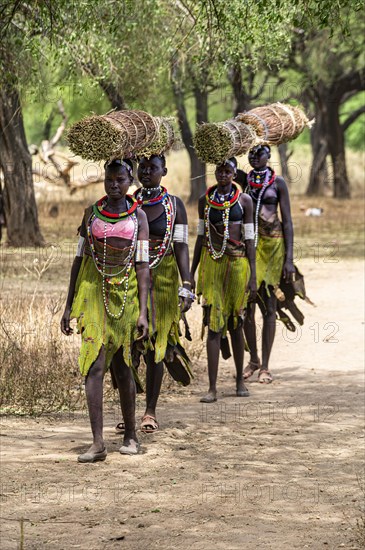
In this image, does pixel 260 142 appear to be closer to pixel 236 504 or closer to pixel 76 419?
pixel 76 419

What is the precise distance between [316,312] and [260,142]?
4507mm

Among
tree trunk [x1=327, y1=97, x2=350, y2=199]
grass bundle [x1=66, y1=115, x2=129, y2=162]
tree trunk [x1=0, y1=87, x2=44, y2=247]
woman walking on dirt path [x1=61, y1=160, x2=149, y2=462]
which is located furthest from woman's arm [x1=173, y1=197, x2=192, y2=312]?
tree trunk [x1=327, y1=97, x2=350, y2=199]

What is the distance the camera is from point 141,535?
4.97 m

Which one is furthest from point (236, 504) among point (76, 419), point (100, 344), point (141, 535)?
point (76, 419)

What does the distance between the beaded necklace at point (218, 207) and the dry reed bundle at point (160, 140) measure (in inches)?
40.9

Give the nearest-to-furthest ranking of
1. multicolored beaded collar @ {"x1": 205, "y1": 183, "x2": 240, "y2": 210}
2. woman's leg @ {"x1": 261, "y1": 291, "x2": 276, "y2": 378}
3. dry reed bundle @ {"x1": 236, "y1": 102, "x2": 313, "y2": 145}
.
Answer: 1. multicolored beaded collar @ {"x1": 205, "y1": 183, "x2": 240, "y2": 210}
2. dry reed bundle @ {"x1": 236, "y1": 102, "x2": 313, "y2": 145}
3. woman's leg @ {"x1": 261, "y1": 291, "x2": 276, "y2": 378}

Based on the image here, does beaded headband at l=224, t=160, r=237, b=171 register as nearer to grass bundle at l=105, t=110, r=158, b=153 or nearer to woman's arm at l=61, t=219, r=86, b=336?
grass bundle at l=105, t=110, r=158, b=153

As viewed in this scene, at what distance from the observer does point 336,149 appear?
3353 cm

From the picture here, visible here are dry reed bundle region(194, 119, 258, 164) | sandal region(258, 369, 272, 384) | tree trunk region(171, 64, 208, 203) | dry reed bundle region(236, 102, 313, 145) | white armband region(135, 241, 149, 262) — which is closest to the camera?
white armband region(135, 241, 149, 262)

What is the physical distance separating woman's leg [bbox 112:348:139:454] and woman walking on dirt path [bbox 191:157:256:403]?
164 centimetres

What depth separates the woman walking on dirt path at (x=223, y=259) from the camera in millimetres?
8000

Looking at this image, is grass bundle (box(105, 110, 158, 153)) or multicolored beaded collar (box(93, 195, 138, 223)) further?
grass bundle (box(105, 110, 158, 153))

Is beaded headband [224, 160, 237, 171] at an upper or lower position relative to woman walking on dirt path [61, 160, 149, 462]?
upper

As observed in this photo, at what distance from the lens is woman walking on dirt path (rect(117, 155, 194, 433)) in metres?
6.92
